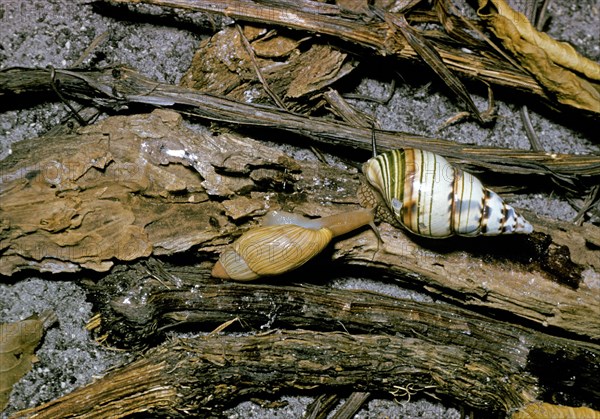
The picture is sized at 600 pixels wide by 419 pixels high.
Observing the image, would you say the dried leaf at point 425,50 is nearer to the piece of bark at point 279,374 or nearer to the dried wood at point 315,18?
the dried wood at point 315,18

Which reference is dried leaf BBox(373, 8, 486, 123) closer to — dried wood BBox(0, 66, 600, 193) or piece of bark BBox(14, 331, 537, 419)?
dried wood BBox(0, 66, 600, 193)

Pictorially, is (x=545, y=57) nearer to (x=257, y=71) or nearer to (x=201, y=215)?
(x=257, y=71)

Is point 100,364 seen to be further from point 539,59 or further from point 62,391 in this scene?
point 539,59

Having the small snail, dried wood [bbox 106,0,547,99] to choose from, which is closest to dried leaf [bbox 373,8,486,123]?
dried wood [bbox 106,0,547,99]

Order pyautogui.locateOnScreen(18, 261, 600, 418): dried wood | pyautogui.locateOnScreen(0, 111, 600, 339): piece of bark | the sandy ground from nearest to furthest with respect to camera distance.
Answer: pyautogui.locateOnScreen(0, 111, 600, 339): piece of bark → pyautogui.locateOnScreen(18, 261, 600, 418): dried wood → the sandy ground

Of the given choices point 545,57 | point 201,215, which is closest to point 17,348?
point 201,215

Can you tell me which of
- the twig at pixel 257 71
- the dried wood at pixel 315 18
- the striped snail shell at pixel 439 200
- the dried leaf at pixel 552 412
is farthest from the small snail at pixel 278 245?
the dried leaf at pixel 552 412
